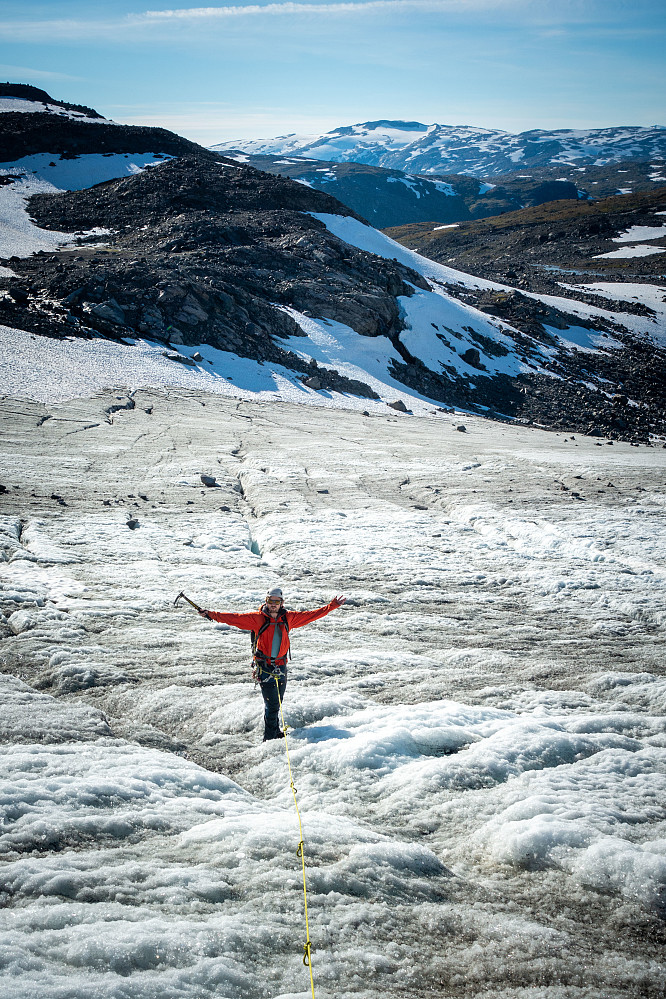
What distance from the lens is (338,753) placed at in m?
7.15

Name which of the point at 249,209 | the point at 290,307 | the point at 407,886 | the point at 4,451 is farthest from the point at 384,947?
the point at 249,209

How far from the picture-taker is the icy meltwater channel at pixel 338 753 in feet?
14.2

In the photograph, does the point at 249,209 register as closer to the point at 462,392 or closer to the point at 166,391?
the point at 462,392

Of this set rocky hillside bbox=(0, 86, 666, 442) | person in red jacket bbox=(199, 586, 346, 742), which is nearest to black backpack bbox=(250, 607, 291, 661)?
person in red jacket bbox=(199, 586, 346, 742)

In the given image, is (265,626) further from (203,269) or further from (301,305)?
(301,305)

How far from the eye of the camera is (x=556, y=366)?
5625cm

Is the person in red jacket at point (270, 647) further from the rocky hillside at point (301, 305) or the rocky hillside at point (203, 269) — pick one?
the rocky hillside at point (203, 269)

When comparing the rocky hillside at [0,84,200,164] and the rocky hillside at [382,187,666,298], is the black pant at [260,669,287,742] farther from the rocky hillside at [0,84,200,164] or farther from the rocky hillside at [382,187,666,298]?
the rocky hillside at [0,84,200,164]

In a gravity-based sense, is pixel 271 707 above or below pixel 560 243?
below

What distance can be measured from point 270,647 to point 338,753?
1551mm

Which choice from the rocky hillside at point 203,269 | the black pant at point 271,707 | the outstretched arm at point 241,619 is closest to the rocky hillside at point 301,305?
the rocky hillside at point 203,269

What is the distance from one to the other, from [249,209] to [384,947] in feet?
236

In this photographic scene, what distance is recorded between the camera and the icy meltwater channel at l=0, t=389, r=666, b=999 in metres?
4.32

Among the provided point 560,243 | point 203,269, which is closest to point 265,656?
point 203,269
